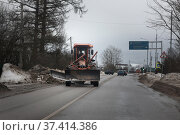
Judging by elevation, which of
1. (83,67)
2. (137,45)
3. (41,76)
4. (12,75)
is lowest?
(41,76)

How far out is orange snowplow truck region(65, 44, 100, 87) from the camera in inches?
835

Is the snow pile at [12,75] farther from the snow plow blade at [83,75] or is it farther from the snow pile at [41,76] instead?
the snow plow blade at [83,75]

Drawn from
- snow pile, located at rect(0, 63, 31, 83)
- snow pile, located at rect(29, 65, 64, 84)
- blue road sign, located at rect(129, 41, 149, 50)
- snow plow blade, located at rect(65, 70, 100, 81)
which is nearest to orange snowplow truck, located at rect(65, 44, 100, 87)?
snow plow blade, located at rect(65, 70, 100, 81)

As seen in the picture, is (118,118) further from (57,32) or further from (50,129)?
(57,32)


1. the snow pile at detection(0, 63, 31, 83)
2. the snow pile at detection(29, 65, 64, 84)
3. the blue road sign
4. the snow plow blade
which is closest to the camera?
the snow plow blade

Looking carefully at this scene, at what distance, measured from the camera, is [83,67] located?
22.3 meters

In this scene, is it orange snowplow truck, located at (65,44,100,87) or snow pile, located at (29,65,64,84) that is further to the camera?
snow pile, located at (29,65,64,84)

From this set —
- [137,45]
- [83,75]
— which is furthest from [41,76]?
[137,45]

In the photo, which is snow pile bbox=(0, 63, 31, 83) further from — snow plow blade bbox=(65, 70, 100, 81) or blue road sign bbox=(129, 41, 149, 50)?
blue road sign bbox=(129, 41, 149, 50)

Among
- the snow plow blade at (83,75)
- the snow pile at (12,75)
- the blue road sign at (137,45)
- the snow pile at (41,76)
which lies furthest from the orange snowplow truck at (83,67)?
the blue road sign at (137,45)

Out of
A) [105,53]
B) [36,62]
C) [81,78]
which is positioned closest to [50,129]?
[81,78]

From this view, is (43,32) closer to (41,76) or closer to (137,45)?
(41,76)

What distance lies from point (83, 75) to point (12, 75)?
20.7ft

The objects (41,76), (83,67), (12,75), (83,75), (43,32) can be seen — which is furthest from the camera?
(43,32)
